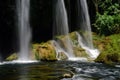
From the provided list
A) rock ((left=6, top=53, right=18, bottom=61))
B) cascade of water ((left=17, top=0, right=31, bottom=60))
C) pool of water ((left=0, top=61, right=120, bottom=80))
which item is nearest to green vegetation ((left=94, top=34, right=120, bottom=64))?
pool of water ((left=0, top=61, right=120, bottom=80))

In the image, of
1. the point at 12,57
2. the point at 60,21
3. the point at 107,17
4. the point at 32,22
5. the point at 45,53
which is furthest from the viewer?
the point at 107,17

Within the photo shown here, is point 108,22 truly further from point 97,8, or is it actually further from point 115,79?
point 115,79

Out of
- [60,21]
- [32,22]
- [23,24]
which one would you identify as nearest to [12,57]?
[23,24]

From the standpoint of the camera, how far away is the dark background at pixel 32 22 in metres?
27.8

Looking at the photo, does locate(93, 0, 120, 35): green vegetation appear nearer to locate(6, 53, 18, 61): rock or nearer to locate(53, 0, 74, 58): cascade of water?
locate(53, 0, 74, 58): cascade of water

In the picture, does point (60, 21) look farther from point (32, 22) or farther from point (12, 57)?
point (12, 57)

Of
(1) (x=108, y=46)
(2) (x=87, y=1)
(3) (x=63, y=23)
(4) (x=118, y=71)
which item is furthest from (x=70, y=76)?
(2) (x=87, y=1)

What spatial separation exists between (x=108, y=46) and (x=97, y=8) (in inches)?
237

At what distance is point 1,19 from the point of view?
2816 centimetres

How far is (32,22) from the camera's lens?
29156mm

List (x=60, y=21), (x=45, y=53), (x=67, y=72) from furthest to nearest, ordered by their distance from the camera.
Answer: (x=60, y=21) → (x=45, y=53) → (x=67, y=72)

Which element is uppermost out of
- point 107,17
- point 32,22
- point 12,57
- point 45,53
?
point 107,17

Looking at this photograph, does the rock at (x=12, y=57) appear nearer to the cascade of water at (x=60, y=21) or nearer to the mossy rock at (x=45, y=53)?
the mossy rock at (x=45, y=53)

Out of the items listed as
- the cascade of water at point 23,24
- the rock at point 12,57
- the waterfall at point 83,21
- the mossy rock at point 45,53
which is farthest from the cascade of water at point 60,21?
the rock at point 12,57
